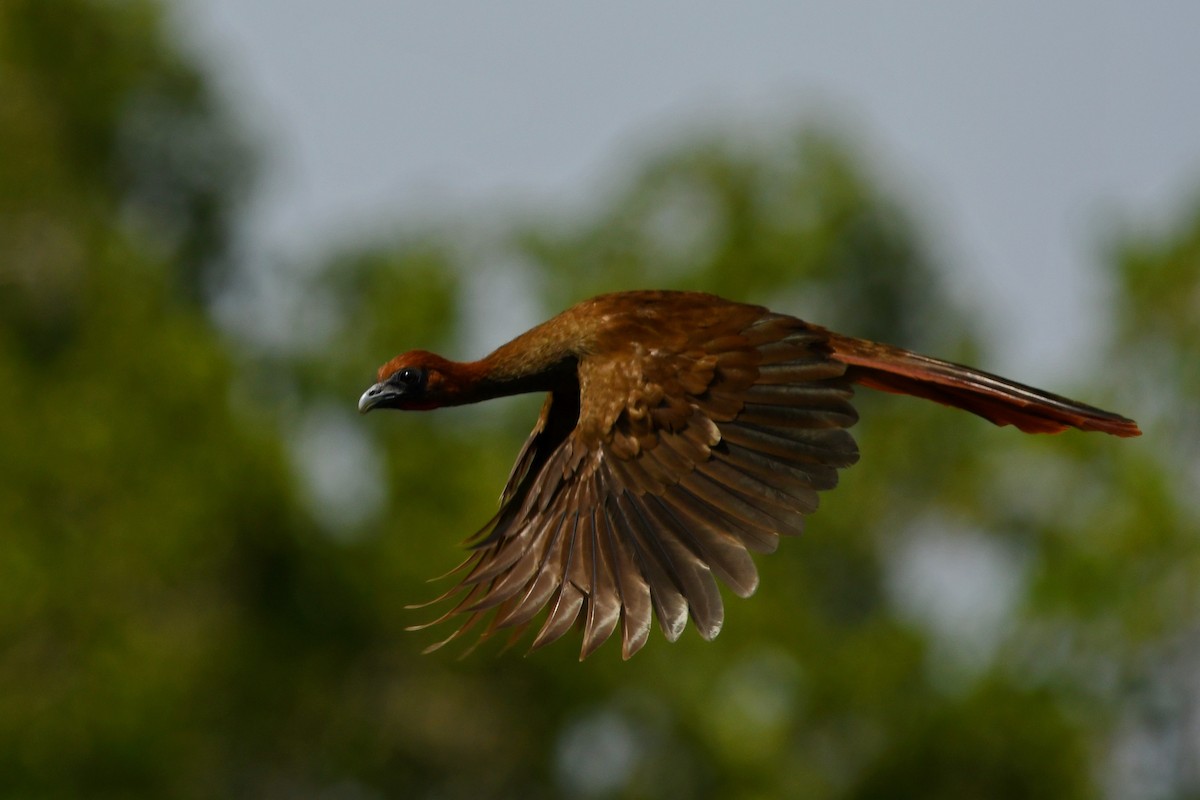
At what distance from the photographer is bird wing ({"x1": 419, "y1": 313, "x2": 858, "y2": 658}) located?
6.83m

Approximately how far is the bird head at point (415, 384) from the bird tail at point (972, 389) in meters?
1.51

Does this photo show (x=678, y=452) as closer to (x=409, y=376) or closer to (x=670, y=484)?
(x=670, y=484)

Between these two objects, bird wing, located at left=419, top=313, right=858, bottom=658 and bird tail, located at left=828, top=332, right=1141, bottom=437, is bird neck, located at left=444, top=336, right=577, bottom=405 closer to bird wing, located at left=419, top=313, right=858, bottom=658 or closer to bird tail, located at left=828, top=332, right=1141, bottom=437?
bird wing, located at left=419, top=313, right=858, bottom=658

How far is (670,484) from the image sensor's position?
706 cm

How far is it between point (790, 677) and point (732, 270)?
35.2 ft

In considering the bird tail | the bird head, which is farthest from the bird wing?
the bird head

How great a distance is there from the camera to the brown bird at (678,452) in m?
6.84

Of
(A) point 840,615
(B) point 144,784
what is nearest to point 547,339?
(B) point 144,784

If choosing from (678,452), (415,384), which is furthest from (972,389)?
(415,384)

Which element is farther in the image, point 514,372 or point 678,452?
point 514,372

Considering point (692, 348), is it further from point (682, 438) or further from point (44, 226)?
point (44, 226)

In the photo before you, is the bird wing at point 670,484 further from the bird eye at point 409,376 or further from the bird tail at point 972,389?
the bird eye at point 409,376

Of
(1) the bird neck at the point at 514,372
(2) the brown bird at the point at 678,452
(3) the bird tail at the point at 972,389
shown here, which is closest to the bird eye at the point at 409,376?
(1) the bird neck at the point at 514,372

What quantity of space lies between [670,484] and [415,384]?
152 cm
